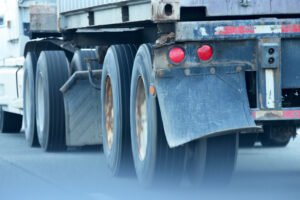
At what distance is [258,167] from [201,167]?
2733 mm

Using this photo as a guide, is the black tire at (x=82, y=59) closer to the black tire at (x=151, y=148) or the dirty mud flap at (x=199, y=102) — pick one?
the black tire at (x=151, y=148)

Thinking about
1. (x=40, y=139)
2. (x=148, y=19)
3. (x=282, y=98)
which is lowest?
(x=40, y=139)

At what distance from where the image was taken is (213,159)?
10.0 metres

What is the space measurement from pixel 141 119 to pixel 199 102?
4.70 feet

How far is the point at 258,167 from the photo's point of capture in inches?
498

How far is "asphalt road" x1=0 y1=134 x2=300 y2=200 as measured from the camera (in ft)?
33.7

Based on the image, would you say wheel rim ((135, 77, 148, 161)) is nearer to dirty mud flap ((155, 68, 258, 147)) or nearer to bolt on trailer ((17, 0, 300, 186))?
bolt on trailer ((17, 0, 300, 186))

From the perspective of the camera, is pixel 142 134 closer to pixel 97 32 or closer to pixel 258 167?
pixel 258 167

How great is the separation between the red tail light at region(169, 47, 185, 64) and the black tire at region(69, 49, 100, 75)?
4.55 meters

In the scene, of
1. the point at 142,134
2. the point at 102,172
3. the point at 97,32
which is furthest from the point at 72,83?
the point at 142,134

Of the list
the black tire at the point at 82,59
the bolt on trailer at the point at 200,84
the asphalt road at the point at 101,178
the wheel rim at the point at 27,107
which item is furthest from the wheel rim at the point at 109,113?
the wheel rim at the point at 27,107

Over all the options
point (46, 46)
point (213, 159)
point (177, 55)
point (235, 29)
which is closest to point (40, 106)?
point (46, 46)

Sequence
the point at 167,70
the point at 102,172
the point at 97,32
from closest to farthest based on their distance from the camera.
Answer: the point at 167,70 → the point at 102,172 → the point at 97,32

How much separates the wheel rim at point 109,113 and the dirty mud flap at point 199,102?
2576 mm
